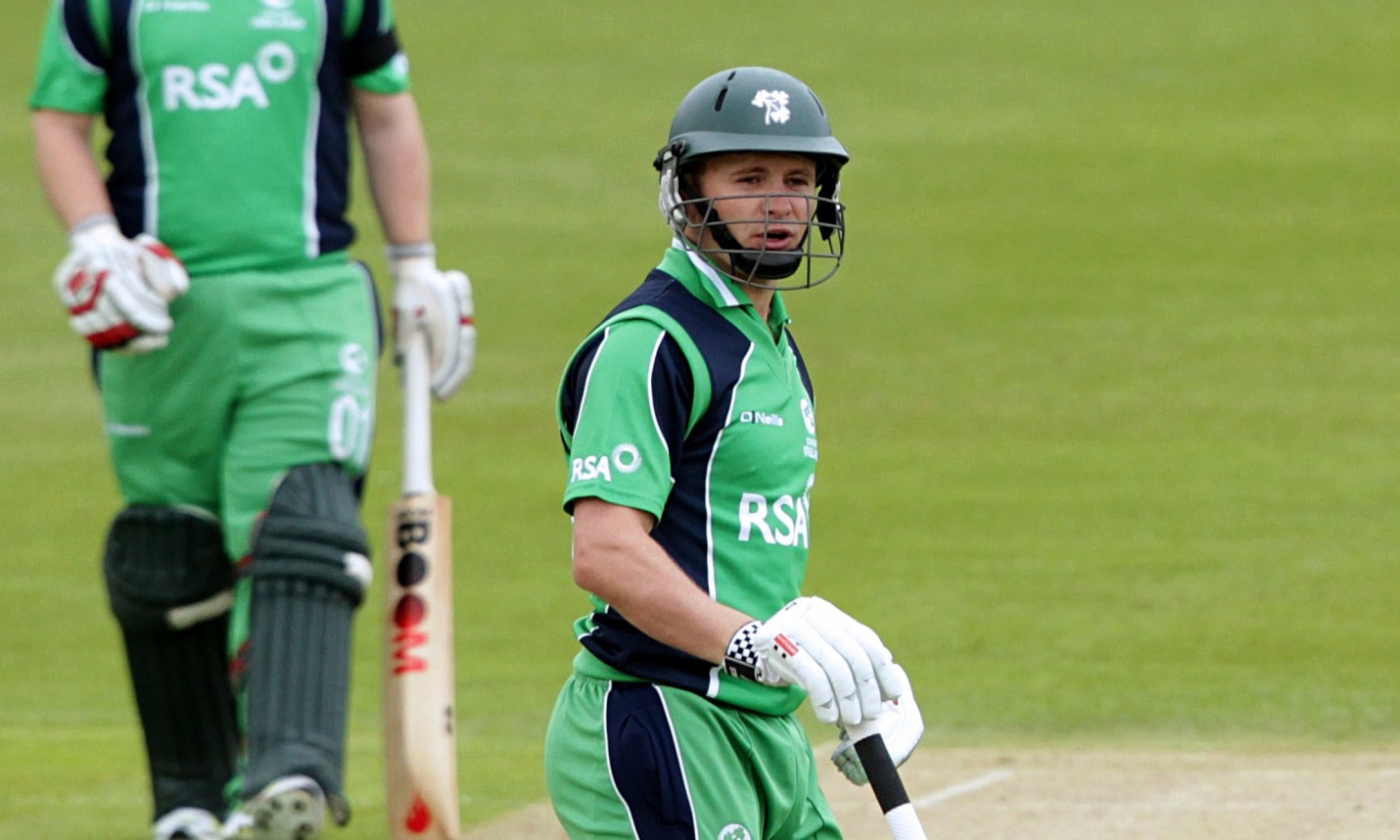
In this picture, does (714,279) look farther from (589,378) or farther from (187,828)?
(187,828)

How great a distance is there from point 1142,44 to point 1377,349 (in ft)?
30.7

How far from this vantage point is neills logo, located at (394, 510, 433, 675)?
5.61 metres

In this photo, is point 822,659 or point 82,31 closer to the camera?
point 822,659

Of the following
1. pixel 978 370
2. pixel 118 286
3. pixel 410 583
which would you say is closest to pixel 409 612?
pixel 410 583

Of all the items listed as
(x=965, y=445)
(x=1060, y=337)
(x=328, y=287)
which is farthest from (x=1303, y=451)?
(x=328, y=287)

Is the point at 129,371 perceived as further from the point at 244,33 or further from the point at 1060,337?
the point at 1060,337

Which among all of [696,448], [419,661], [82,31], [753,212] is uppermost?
[82,31]

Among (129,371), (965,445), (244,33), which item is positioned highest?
(244,33)

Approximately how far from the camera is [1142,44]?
22750mm

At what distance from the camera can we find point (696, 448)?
3809 mm

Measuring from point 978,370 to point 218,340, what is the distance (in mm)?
8925

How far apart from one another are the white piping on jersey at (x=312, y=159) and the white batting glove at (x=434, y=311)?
383mm

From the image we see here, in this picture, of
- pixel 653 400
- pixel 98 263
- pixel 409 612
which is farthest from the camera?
pixel 409 612

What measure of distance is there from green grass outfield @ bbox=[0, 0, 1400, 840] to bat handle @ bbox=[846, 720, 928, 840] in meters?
2.91
